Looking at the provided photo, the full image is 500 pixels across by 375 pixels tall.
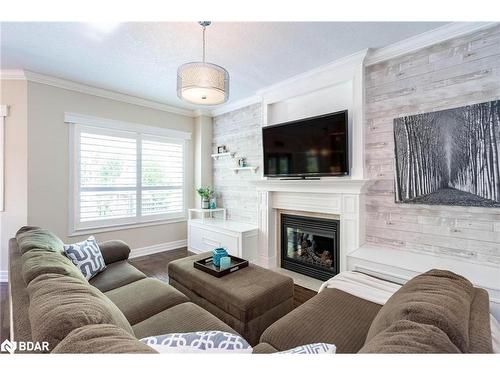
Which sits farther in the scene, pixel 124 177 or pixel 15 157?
pixel 124 177

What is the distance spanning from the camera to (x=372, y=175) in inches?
102

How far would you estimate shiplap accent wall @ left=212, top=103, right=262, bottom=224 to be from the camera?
388cm

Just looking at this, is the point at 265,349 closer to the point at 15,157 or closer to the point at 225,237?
the point at 225,237

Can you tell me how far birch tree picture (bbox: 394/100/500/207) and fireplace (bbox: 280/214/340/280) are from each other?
904 mm

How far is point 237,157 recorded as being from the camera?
13.7 ft

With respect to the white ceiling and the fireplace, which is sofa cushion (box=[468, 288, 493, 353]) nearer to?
the fireplace

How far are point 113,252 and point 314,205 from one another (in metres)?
2.31

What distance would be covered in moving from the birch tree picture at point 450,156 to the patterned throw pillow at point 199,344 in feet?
7.28

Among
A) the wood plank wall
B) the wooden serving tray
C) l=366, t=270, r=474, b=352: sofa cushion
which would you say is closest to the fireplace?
the wood plank wall

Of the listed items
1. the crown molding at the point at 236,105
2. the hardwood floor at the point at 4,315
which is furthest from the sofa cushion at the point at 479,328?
the crown molding at the point at 236,105

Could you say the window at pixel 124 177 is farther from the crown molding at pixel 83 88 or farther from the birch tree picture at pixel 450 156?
the birch tree picture at pixel 450 156

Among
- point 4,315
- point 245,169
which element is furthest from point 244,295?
point 245,169
